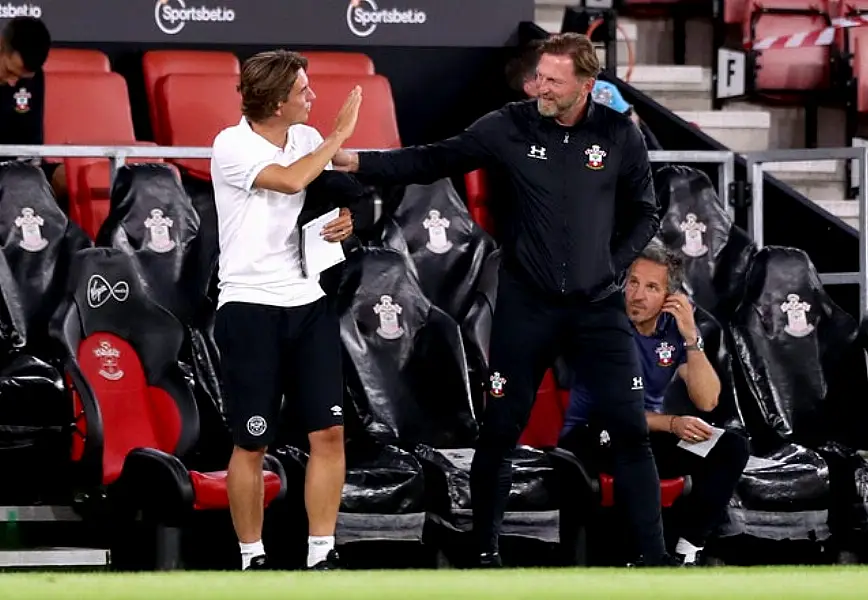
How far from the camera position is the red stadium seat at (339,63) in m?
9.52

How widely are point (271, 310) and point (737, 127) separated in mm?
5043

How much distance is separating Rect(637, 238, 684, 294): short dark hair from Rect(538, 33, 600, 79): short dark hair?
86 cm

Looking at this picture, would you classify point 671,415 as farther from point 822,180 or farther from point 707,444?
point 822,180

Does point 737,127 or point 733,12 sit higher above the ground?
point 733,12

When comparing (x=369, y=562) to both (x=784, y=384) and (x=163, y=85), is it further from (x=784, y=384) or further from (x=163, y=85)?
(x=163, y=85)

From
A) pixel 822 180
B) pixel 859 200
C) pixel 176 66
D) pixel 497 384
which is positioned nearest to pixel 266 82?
pixel 497 384

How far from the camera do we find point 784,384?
8188 millimetres

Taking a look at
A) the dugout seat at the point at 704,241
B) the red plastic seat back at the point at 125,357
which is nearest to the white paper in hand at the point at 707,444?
the dugout seat at the point at 704,241

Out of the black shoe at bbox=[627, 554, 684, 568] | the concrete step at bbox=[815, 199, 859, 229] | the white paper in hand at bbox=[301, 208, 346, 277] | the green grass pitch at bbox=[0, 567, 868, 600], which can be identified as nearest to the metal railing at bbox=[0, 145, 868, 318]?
the concrete step at bbox=[815, 199, 859, 229]

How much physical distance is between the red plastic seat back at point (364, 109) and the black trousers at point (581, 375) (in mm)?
2679

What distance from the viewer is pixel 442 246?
26.9ft

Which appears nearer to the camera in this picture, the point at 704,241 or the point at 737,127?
the point at 704,241

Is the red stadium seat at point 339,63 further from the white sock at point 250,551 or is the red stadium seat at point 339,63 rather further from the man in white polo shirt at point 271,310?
the white sock at point 250,551

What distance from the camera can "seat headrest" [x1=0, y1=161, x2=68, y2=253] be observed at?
7746mm
